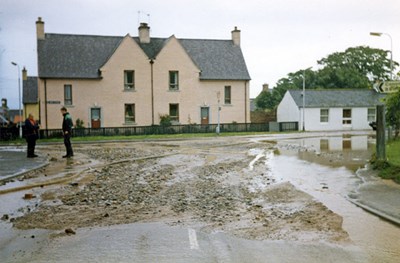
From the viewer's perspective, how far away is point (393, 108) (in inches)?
781

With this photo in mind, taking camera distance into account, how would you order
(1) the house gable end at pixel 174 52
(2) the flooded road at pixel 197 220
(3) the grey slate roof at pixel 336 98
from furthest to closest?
(3) the grey slate roof at pixel 336 98 < (1) the house gable end at pixel 174 52 < (2) the flooded road at pixel 197 220

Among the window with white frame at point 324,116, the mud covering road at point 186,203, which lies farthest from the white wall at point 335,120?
the mud covering road at point 186,203

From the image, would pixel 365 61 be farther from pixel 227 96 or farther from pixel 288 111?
pixel 227 96

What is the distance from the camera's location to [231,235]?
7078mm

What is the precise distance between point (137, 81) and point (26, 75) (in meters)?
35.7

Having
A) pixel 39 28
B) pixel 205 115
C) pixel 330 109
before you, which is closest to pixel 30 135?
pixel 39 28

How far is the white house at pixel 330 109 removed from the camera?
54.1 meters

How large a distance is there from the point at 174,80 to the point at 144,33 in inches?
260

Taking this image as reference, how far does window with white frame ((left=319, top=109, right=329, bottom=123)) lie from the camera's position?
54.8 meters

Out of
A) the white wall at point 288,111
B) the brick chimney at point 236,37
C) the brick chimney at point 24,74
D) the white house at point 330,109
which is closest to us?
the brick chimney at point 236,37

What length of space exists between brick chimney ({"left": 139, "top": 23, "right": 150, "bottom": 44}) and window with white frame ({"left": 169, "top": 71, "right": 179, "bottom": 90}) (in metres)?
5.02

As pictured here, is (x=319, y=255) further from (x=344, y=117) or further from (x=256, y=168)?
(x=344, y=117)

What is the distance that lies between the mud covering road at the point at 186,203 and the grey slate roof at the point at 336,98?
1608 inches

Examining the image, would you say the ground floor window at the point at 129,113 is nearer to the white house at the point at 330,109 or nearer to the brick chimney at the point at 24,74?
the white house at the point at 330,109
